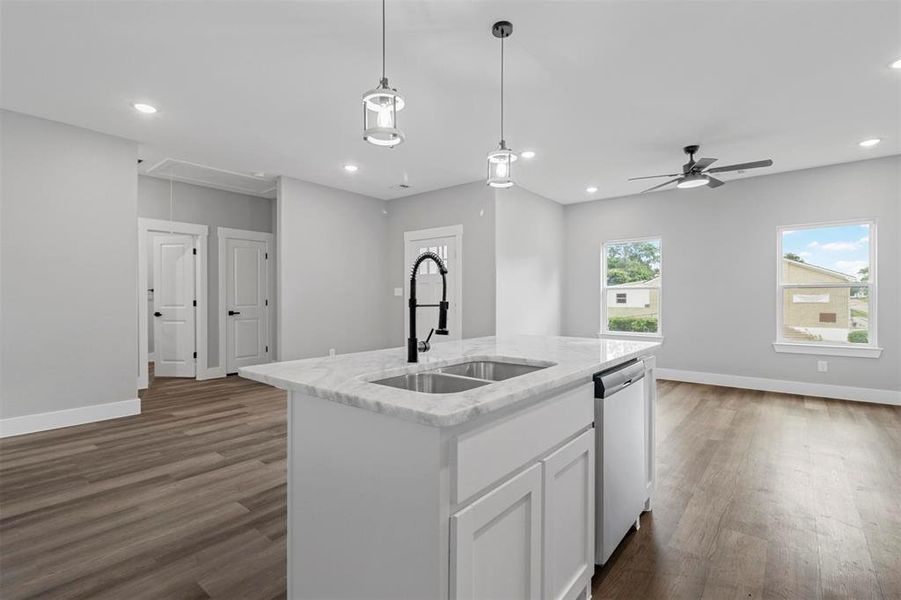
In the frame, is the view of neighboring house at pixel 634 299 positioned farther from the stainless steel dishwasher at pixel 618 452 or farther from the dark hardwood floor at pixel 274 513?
the stainless steel dishwasher at pixel 618 452

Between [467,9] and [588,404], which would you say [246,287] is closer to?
[467,9]

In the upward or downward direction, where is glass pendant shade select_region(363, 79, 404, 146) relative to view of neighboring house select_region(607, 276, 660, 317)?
upward

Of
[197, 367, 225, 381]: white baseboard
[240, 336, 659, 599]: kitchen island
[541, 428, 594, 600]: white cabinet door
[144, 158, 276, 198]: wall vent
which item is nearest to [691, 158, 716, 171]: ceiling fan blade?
[240, 336, 659, 599]: kitchen island

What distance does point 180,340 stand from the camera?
612 centimetres

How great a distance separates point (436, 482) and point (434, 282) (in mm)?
5043

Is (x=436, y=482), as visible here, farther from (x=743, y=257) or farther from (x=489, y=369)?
(x=743, y=257)

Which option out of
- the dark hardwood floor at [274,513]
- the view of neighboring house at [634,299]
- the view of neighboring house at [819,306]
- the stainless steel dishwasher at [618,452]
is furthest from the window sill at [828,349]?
the stainless steel dishwasher at [618,452]

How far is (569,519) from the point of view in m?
1.52

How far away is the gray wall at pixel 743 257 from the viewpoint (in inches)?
188

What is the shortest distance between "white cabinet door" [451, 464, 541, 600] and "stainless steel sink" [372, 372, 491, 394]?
0.46 m

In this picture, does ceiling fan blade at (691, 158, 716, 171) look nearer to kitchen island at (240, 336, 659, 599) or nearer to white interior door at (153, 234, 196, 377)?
kitchen island at (240, 336, 659, 599)

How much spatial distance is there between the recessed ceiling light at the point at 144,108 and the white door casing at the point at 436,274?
3.28m

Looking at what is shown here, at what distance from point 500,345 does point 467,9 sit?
1801 millimetres

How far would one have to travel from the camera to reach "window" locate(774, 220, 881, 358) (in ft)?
16.2
